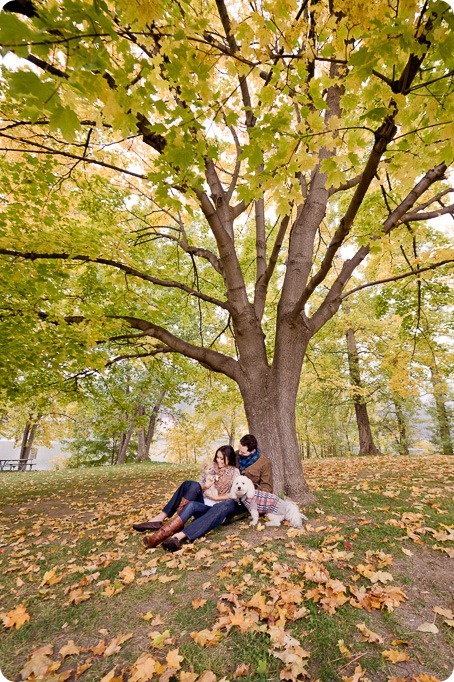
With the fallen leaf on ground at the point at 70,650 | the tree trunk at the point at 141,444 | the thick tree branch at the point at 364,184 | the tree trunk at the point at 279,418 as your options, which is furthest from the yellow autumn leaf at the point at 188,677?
the tree trunk at the point at 141,444

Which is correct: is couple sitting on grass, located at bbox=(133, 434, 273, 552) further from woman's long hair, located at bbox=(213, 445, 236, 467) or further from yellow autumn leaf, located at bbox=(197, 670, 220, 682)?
yellow autumn leaf, located at bbox=(197, 670, 220, 682)

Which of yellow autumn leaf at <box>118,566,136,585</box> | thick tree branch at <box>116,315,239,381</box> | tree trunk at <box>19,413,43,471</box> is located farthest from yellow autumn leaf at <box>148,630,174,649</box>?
tree trunk at <box>19,413,43,471</box>

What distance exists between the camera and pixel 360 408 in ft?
46.2

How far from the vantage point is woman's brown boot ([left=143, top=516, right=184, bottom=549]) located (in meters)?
3.82

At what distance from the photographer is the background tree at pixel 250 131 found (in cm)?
217

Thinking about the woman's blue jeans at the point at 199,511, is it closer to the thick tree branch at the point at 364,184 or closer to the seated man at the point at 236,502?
the seated man at the point at 236,502

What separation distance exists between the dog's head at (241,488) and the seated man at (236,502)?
0.52 ft

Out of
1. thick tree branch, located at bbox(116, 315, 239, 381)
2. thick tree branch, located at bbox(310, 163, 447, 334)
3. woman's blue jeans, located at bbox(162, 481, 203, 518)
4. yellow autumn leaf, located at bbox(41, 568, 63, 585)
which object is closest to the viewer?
yellow autumn leaf, located at bbox(41, 568, 63, 585)

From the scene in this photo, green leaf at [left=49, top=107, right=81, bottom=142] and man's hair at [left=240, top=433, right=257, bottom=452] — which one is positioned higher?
green leaf at [left=49, top=107, right=81, bottom=142]

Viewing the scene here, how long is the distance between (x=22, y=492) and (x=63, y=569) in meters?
6.14

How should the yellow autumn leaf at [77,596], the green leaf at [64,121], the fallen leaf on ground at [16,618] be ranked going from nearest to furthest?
the green leaf at [64,121] < the fallen leaf on ground at [16,618] < the yellow autumn leaf at [77,596]

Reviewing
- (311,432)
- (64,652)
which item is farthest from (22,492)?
(311,432)

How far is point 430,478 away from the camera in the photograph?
6.45 m

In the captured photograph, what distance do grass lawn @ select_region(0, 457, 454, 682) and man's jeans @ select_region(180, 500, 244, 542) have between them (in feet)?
0.41
